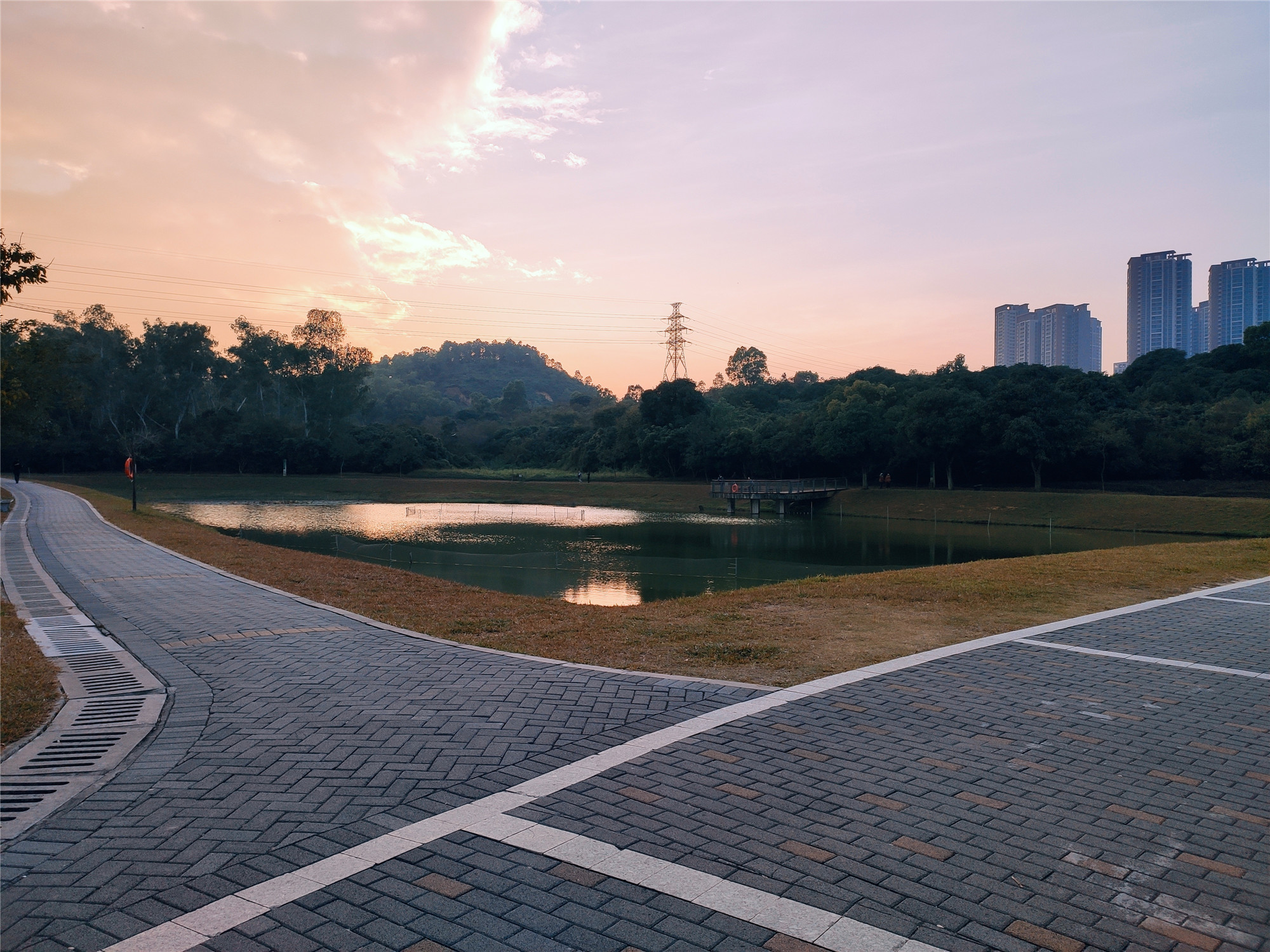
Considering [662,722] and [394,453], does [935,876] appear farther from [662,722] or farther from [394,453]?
[394,453]

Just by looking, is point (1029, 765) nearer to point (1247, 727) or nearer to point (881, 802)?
point (881, 802)

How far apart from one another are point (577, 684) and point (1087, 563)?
12.4 metres

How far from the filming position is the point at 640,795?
4.31m

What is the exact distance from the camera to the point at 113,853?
3.63m

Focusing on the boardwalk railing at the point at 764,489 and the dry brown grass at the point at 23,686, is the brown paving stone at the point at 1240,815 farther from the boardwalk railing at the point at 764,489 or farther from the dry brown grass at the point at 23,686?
the boardwalk railing at the point at 764,489

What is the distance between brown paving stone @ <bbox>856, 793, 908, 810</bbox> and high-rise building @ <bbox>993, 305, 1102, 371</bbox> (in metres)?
147

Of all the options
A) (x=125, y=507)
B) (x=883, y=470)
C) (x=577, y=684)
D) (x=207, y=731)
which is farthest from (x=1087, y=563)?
(x=883, y=470)

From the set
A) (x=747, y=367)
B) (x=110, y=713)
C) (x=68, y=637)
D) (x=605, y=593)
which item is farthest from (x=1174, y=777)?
(x=747, y=367)

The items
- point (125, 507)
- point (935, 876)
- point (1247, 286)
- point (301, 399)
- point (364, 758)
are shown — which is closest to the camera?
point (935, 876)

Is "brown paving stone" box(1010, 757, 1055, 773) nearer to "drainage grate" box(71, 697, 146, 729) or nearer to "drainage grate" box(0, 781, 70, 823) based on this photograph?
"drainage grate" box(0, 781, 70, 823)

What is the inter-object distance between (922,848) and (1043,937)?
751mm

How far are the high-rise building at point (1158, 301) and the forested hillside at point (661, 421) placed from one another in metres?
74.6

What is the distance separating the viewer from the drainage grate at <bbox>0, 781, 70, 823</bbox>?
411 cm

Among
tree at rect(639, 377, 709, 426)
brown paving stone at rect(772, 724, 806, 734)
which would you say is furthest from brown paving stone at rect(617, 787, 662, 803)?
tree at rect(639, 377, 709, 426)
